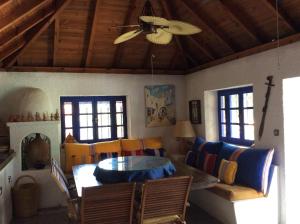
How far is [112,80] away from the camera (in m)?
6.14

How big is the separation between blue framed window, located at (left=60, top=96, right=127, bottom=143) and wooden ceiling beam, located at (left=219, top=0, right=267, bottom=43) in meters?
3.03

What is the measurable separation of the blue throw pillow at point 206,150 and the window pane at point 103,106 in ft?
7.32

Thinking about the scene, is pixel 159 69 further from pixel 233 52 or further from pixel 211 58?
pixel 233 52

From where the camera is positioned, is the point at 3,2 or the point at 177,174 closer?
the point at 3,2

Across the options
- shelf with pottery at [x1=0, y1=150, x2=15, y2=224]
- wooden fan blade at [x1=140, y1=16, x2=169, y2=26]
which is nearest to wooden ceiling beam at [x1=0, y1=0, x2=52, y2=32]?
wooden fan blade at [x1=140, y1=16, x2=169, y2=26]

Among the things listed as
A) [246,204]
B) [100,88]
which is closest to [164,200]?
[246,204]

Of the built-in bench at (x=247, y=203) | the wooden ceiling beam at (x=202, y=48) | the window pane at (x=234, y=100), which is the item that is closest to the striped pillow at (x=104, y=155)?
the built-in bench at (x=247, y=203)

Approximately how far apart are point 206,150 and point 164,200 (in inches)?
91.1

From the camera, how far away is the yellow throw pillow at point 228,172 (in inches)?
164

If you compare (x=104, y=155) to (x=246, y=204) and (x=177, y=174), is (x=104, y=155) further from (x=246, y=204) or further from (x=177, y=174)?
(x=246, y=204)

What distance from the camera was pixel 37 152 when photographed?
210 inches

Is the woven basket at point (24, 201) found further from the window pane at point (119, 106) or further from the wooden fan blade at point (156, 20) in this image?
the wooden fan blade at point (156, 20)

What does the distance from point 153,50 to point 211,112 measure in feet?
5.79

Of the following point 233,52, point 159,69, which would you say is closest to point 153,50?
point 159,69
